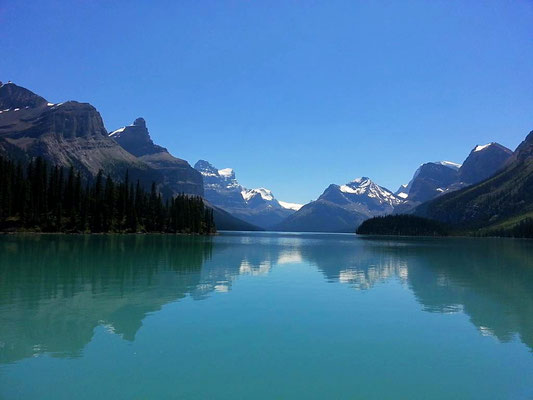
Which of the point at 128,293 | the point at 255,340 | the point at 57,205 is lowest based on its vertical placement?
the point at 255,340

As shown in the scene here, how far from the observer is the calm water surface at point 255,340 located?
599 inches

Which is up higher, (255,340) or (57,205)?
(57,205)

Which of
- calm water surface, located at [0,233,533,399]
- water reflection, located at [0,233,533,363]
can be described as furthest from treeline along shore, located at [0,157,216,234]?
calm water surface, located at [0,233,533,399]

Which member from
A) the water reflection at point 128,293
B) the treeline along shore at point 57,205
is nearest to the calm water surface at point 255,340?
the water reflection at point 128,293

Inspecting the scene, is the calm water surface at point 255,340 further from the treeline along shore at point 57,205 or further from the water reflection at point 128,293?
the treeline along shore at point 57,205

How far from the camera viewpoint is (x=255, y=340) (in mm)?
21594

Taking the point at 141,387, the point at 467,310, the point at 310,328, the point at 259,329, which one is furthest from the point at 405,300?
the point at 141,387

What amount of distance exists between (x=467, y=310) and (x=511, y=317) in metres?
3.15

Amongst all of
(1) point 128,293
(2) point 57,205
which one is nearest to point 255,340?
(1) point 128,293

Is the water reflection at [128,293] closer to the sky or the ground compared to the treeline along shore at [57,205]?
closer to the ground

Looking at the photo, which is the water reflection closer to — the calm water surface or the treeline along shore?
the calm water surface

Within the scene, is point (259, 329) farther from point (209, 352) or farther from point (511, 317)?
point (511, 317)

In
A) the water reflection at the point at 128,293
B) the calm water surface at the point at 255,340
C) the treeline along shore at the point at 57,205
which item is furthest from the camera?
the treeline along shore at the point at 57,205

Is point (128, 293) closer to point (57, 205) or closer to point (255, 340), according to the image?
point (255, 340)
